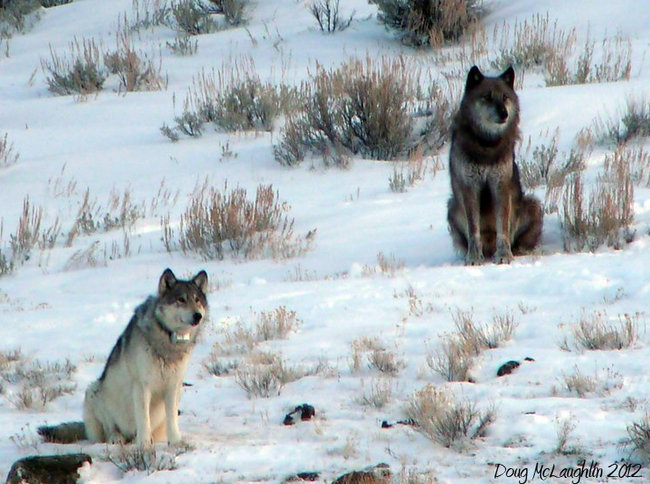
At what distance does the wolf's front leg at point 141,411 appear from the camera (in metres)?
5.77

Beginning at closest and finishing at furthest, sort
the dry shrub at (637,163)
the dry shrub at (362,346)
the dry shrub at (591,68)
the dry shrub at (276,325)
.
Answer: the dry shrub at (362,346) < the dry shrub at (276,325) < the dry shrub at (637,163) < the dry shrub at (591,68)

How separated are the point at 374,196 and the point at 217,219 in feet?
7.63

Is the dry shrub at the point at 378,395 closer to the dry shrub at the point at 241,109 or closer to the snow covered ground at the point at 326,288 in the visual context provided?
the snow covered ground at the point at 326,288

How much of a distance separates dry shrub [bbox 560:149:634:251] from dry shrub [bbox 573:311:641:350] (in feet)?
9.44

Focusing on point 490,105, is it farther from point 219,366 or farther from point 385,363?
point 219,366

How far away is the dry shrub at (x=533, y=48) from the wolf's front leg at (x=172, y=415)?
1181cm

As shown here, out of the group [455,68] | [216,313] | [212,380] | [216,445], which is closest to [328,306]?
[216,313]

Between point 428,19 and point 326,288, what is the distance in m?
10.8

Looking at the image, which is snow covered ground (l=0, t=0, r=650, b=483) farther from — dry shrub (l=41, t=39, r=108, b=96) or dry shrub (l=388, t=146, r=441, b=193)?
dry shrub (l=41, t=39, r=108, b=96)

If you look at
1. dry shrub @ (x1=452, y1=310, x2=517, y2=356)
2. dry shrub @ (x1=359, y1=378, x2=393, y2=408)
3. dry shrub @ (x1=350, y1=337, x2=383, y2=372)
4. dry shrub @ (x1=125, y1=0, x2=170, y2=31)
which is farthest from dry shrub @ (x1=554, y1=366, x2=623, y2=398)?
dry shrub @ (x1=125, y1=0, x2=170, y2=31)

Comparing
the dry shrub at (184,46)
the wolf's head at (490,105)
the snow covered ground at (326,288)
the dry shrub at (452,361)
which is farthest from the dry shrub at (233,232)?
the dry shrub at (184,46)

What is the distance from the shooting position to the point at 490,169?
9984 millimetres

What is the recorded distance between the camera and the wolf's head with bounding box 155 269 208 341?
19.1ft

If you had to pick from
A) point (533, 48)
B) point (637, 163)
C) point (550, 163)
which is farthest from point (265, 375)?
point (533, 48)
